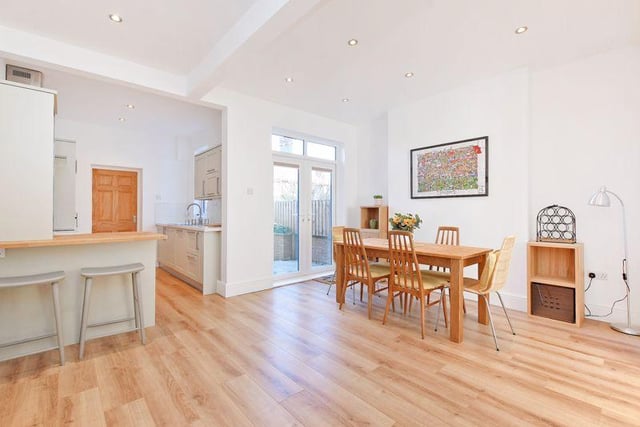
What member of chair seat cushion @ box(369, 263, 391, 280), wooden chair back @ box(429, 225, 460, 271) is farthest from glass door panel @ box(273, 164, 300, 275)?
wooden chair back @ box(429, 225, 460, 271)

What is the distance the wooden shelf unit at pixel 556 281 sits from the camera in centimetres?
293

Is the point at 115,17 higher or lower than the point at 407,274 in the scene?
higher

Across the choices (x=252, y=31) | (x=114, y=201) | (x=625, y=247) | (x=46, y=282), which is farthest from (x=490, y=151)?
(x=114, y=201)

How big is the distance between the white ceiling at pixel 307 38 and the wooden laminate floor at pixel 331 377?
248 centimetres

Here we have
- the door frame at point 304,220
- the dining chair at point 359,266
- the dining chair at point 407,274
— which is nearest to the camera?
the dining chair at point 407,274

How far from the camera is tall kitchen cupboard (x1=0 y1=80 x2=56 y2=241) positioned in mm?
2258

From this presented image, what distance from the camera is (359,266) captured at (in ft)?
11.1

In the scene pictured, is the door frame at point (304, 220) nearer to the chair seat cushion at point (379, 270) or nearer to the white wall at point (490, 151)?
the white wall at point (490, 151)

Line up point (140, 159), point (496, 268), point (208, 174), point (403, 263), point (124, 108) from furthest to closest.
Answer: point (140, 159) < point (208, 174) < point (124, 108) < point (403, 263) < point (496, 268)

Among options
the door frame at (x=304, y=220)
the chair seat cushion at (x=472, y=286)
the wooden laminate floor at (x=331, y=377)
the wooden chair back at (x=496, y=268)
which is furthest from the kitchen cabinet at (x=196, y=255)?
→ the wooden chair back at (x=496, y=268)

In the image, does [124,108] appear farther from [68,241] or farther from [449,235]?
[449,235]

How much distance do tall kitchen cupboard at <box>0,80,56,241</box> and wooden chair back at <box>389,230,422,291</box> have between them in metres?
2.91

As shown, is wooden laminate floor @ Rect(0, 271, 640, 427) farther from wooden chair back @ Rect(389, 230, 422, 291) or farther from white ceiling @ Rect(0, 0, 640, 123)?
white ceiling @ Rect(0, 0, 640, 123)

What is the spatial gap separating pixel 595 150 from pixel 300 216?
377cm
